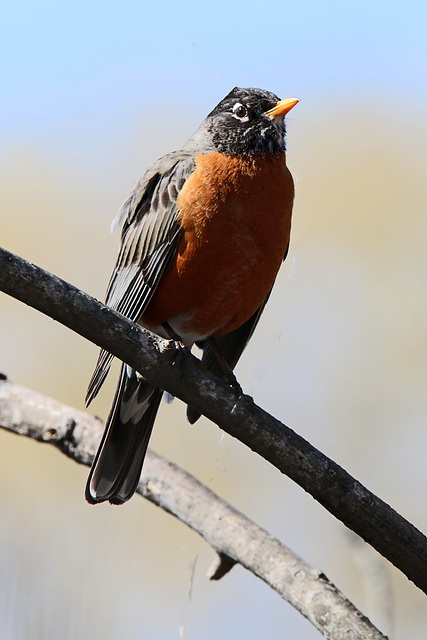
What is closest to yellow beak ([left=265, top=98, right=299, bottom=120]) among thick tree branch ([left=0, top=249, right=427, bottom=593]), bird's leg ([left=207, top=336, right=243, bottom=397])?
bird's leg ([left=207, top=336, right=243, bottom=397])

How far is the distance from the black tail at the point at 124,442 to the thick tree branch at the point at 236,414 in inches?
49.6

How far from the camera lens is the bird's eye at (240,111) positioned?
503 cm

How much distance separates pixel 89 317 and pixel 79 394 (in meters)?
3.56

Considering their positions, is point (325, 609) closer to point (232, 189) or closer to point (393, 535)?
point (393, 535)

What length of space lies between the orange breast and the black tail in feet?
1.46

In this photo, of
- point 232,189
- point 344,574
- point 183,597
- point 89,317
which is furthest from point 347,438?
point 89,317

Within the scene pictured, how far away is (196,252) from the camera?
4293mm

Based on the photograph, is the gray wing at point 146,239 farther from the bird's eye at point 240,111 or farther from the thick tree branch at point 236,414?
the thick tree branch at point 236,414

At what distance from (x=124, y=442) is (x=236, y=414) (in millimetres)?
1478

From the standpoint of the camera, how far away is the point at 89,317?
9.66 ft

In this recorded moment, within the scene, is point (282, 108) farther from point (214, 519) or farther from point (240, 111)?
point (214, 519)

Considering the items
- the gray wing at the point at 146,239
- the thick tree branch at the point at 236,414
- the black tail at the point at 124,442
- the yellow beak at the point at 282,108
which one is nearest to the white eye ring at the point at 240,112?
the yellow beak at the point at 282,108

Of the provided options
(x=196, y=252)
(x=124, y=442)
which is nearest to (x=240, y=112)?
(x=196, y=252)

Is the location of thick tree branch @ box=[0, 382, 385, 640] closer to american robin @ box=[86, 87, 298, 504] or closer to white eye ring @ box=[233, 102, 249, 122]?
american robin @ box=[86, 87, 298, 504]
